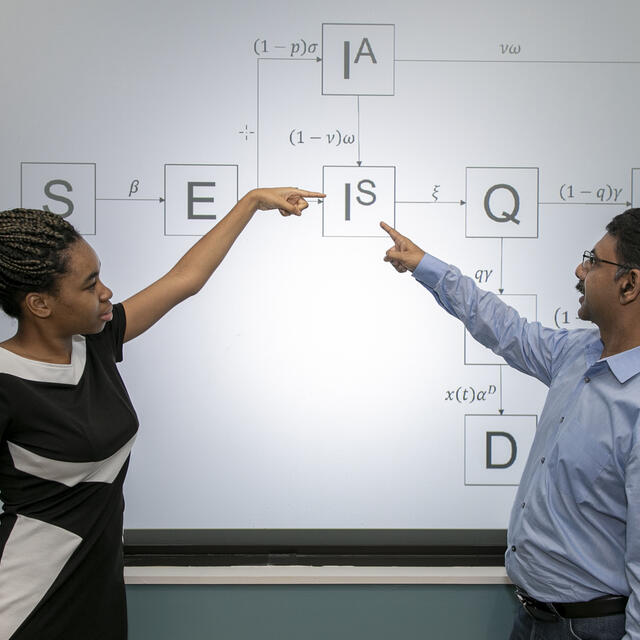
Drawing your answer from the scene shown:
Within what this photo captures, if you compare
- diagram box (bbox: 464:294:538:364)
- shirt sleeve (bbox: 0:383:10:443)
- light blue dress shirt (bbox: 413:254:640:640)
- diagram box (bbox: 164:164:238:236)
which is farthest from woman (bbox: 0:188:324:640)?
diagram box (bbox: 464:294:538:364)

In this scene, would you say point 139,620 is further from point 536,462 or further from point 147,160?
point 147,160

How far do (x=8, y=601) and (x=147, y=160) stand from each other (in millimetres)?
1047

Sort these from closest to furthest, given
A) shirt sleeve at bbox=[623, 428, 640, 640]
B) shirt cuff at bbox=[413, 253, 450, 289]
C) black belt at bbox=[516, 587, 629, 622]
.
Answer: shirt sleeve at bbox=[623, 428, 640, 640] → black belt at bbox=[516, 587, 629, 622] → shirt cuff at bbox=[413, 253, 450, 289]

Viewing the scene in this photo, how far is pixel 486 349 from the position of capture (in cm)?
154

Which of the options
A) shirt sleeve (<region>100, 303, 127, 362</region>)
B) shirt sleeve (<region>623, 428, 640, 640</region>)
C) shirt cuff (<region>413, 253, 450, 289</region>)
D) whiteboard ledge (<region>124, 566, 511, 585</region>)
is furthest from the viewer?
whiteboard ledge (<region>124, 566, 511, 585</region>)

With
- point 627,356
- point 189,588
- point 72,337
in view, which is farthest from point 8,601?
point 627,356

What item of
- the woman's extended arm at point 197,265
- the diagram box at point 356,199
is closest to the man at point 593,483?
the diagram box at point 356,199

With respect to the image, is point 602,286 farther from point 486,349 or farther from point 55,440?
point 55,440

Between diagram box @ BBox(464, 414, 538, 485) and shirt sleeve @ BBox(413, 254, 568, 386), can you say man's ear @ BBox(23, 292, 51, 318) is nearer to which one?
shirt sleeve @ BBox(413, 254, 568, 386)

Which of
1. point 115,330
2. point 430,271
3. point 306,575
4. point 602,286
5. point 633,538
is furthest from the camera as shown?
point 306,575

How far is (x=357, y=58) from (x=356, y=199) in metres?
0.37

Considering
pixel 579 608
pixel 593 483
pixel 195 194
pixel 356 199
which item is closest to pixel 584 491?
pixel 593 483

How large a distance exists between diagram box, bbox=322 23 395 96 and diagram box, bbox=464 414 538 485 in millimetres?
931

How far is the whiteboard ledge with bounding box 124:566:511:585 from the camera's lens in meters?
1.46
